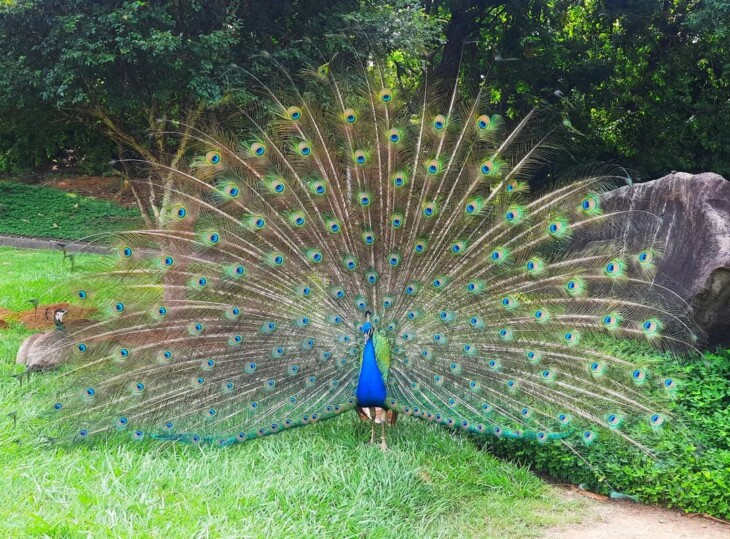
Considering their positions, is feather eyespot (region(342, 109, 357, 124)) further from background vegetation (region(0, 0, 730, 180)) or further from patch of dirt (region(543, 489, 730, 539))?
patch of dirt (region(543, 489, 730, 539))

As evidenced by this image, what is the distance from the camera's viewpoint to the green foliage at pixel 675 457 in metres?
4.52

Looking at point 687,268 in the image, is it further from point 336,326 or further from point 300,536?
point 300,536

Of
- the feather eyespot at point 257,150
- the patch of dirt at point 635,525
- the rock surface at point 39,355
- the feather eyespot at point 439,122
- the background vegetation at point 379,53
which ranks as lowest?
the patch of dirt at point 635,525

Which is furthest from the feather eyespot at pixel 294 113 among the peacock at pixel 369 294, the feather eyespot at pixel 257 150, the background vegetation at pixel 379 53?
the background vegetation at pixel 379 53

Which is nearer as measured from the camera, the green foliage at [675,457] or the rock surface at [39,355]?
the green foliage at [675,457]

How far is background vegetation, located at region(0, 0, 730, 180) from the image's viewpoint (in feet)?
26.2

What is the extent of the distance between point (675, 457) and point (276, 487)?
8.93 feet

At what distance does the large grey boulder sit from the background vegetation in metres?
0.98

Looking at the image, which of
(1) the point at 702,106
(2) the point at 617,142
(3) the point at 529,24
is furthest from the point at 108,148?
(1) the point at 702,106

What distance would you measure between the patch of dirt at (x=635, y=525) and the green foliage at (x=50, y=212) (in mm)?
11488

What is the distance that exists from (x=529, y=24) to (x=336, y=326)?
10.6m

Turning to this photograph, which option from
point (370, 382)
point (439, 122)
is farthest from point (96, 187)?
point (370, 382)

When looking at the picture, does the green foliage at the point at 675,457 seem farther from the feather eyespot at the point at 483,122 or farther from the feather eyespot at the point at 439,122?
the feather eyespot at the point at 439,122

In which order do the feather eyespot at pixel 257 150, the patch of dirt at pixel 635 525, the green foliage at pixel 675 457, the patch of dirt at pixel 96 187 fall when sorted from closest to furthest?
the patch of dirt at pixel 635 525
the green foliage at pixel 675 457
the feather eyespot at pixel 257 150
the patch of dirt at pixel 96 187
